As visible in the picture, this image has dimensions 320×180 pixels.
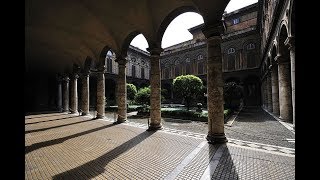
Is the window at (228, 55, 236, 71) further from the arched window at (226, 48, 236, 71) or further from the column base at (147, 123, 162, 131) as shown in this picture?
the column base at (147, 123, 162, 131)

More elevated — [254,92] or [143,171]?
[254,92]

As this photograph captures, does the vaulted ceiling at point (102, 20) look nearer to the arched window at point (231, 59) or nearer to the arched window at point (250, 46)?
the arched window at point (231, 59)

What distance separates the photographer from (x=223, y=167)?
195 inches

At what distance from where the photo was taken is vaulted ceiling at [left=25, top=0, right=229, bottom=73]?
9.48 m

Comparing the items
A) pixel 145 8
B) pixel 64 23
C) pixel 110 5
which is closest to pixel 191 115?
pixel 145 8

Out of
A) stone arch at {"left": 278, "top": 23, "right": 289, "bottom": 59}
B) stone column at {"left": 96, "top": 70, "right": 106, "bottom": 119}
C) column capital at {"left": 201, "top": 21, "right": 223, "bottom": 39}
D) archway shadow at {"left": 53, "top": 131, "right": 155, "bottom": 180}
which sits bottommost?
archway shadow at {"left": 53, "top": 131, "right": 155, "bottom": 180}

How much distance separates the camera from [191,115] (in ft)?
49.8

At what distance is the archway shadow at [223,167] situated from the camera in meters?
4.44

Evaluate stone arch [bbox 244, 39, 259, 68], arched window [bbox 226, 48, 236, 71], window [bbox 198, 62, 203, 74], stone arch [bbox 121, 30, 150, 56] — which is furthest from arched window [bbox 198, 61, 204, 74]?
stone arch [bbox 121, 30, 150, 56]

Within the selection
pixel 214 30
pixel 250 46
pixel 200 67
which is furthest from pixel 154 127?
pixel 200 67
